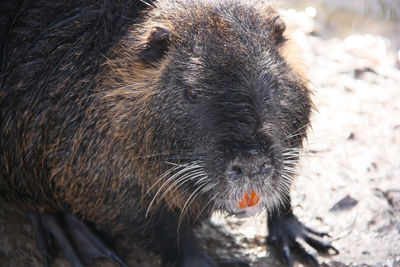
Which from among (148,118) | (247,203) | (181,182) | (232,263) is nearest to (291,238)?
(232,263)

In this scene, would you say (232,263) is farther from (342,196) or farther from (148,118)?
(148,118)

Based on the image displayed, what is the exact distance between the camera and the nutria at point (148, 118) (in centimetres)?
304

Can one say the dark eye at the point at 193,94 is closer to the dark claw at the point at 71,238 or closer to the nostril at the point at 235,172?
the nostril at the point at 235,172

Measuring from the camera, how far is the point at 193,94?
10.1 ft

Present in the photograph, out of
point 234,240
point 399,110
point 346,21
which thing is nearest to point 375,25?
point 346,21

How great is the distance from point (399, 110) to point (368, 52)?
1.32 meters

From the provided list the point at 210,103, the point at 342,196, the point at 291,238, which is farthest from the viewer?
the point at 342,196

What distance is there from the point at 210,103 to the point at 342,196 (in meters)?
1.77

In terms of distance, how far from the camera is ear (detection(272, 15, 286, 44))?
334cm

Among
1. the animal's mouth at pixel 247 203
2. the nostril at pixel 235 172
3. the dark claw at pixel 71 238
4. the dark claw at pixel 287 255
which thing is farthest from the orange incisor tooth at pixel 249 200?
the dark claw at pixel 71 238

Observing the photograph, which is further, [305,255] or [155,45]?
[305,255]

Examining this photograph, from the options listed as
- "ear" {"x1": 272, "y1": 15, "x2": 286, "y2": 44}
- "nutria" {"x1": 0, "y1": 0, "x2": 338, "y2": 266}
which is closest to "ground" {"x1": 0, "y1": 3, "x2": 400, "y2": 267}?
"nutria" {"x1": 0, "y1": 0, "x2": 338, "y2": 266}

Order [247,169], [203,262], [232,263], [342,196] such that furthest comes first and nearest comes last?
[342,196], [232,263], [203,262], [247,169]

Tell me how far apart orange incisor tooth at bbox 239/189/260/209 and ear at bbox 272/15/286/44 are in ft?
3.18
